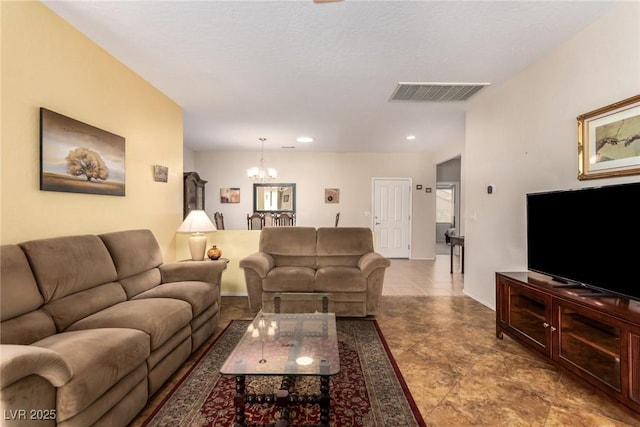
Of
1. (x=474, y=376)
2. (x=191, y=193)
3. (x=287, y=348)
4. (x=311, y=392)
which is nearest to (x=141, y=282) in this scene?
(x=287, y=348)

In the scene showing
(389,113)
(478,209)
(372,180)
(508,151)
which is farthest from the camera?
(372,180)

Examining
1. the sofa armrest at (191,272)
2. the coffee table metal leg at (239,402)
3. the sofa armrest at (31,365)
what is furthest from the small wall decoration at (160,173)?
the coffee table metal leg at (239,402)

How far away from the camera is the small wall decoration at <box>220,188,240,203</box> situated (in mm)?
7320

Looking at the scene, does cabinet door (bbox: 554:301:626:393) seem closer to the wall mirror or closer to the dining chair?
the dining chair

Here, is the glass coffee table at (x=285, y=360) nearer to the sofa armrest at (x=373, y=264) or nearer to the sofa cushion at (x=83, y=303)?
the sofa cushion at (x=83, y=303)

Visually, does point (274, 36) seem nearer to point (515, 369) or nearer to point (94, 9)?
point (94, 9)

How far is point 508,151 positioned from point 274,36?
2.74 meters

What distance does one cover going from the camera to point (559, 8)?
6.91ft

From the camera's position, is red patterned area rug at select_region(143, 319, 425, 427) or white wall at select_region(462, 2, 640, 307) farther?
white wall at select_region(462, 2, 640, 307)

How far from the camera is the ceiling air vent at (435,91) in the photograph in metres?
3.34

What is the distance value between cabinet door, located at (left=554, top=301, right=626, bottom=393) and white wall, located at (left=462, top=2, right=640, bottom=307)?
484 millimetres

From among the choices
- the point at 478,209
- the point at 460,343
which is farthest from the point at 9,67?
the point at 478,209

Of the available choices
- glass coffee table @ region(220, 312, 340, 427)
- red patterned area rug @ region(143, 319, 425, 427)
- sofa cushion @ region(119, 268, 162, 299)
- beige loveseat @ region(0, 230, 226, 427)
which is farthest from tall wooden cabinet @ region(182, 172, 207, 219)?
glass coffee table @ region(220, 312, 340, 427)

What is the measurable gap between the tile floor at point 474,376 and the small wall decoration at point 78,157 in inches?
64.6
